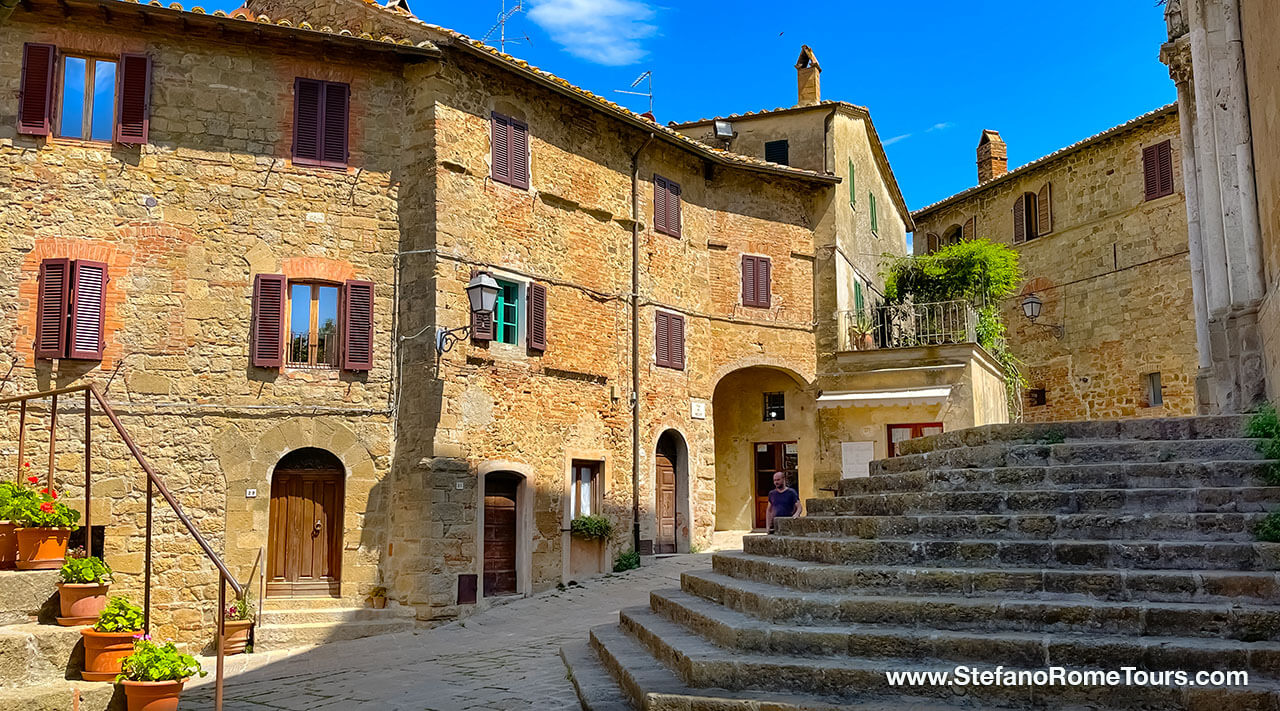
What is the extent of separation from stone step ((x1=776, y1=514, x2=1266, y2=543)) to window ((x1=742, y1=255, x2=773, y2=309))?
13.2m

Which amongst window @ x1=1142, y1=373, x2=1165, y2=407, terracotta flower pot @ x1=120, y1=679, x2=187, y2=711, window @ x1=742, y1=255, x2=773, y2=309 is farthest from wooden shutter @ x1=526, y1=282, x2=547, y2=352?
window @ x1=1142, y1=373, x2=1165, y2=407

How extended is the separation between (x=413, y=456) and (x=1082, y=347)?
19.0 meters

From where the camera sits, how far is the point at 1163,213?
23812mm

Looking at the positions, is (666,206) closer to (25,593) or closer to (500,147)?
(500,147)

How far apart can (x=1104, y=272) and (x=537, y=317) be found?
1642 centimetres

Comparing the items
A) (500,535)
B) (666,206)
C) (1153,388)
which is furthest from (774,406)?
(1153,388)

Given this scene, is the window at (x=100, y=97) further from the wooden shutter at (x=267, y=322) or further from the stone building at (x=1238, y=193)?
the stone building at (x=1238, y=193)

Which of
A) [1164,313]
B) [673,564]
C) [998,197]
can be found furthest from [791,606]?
[998,197]

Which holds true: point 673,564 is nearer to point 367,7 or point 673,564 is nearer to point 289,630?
point 289,630

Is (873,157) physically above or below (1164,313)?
above

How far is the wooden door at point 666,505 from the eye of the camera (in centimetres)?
1973

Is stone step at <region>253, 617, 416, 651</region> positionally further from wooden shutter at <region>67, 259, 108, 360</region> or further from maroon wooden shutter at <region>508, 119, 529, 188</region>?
maroon wooden shutter at <region>508, 119, 529, 188</region>

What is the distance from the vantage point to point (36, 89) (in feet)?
45.7

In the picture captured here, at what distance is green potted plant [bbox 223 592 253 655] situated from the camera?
1327cm
